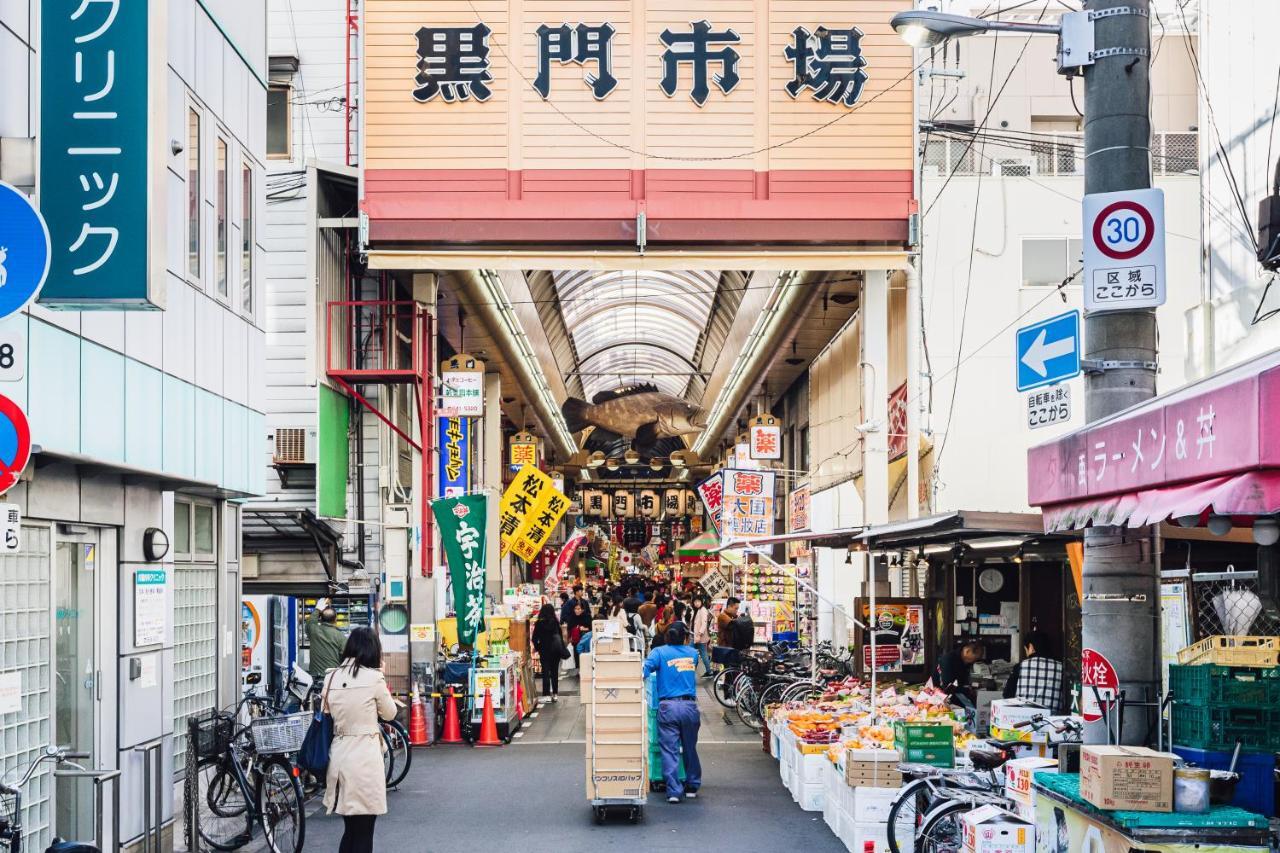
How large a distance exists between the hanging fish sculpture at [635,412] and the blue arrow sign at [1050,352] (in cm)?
3784

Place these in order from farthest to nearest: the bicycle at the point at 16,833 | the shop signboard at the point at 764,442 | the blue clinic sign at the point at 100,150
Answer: the shop signboard at the point at 764,442 < the blue clinic sign at the point at 100,150 < the bicycle at the point at 16,833

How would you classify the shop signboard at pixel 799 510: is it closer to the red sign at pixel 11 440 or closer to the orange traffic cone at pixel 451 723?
the orange traffic cone at pixel 451 723

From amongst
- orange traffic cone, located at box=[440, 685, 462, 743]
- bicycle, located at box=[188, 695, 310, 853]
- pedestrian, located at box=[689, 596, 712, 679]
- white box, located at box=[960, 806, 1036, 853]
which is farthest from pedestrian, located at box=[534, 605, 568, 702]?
white box, located at box=[960, 806, 1036, 853]

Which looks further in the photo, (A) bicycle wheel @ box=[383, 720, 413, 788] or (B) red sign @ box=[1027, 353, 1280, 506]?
(A) bicycle wheel @ box=[383, 720, 413, 788]

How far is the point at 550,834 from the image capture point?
524 inches

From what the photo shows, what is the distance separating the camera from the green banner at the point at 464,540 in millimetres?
21297

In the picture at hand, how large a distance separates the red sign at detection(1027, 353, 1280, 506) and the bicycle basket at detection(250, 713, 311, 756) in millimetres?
6778

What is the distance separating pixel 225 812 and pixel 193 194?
555cm

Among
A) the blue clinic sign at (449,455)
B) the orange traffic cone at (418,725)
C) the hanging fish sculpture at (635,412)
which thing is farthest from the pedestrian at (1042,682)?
the hanging fish sculpture at (635,412)

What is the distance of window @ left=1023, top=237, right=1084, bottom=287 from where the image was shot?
25.5 m

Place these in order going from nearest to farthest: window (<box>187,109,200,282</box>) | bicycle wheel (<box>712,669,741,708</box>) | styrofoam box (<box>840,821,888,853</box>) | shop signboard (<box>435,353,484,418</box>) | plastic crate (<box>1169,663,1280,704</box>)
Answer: plastic crate (<box>1169,663,1280,704</box>) → styrofoam box (<box>840,821,888,853</box>) → window (<box>187,109,200,282</box>) → shop signboard (<box>435,353,484,418</box>) → bicycle wheel (<box>712,669,741,708</box>)

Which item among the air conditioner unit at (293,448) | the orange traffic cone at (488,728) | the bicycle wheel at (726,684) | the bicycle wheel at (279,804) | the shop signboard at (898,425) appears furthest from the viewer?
the bicycle wheel at (726,684)

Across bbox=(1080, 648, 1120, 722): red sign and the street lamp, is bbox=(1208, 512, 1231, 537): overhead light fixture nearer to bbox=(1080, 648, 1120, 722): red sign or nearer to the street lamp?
bbox=(1080, 648, 1120, 722): red sign

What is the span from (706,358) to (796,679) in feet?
69.1
